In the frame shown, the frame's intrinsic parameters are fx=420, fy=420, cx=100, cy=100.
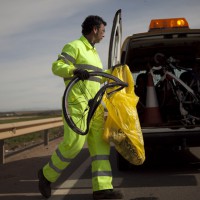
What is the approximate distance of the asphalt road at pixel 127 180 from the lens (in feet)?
16.2

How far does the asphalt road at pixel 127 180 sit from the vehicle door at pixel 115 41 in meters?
1.64

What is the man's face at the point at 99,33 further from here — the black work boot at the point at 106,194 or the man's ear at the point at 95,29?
the black work boot at the point at 106,194

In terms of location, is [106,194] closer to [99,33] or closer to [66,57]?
[66,57]

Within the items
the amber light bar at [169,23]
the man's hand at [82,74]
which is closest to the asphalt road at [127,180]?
the man's hand at [82,74]

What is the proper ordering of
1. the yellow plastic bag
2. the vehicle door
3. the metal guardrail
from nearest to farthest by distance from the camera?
the yellow plastic bag < the vehicle door < the metal guardrail

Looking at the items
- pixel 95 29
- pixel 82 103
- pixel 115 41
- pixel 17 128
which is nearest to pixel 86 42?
pixel 95 29

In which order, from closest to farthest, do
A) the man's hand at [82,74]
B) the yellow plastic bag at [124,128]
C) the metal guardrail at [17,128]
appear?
the man's hand at [82,74], the yellow plastic bag at [124,128], the metal guardrail at [17,128]

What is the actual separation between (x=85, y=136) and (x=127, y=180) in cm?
138

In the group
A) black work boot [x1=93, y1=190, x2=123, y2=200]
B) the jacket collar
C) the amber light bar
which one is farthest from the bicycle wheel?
the amber light bar

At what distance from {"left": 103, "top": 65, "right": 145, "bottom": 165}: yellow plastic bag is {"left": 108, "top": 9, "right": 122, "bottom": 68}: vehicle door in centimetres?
57

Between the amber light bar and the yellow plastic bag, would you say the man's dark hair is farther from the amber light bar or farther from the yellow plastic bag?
the amber light bar

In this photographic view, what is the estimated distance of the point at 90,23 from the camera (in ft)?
16.4

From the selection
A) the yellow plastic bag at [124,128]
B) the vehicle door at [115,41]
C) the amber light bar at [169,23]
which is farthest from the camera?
the amber light bar at [169,23]

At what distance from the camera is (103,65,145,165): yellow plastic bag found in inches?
186
